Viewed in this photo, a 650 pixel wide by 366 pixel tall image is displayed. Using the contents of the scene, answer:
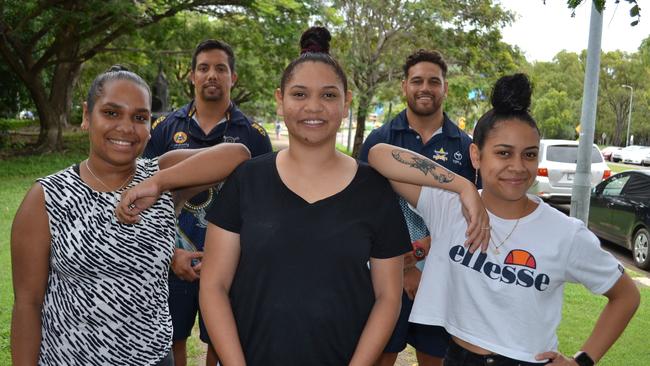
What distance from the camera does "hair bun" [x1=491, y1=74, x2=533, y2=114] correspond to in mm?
2459

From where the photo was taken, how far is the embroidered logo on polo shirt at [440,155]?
3.71 m

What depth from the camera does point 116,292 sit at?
214 centimetres

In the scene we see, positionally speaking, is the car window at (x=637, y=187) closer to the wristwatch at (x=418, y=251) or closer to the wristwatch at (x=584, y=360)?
the wristwatch at (x=418, y=251)

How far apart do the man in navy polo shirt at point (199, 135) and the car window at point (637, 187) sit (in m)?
8.01

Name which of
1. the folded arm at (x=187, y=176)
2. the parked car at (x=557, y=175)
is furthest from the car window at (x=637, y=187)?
the folded arm at (x=187, y=176)

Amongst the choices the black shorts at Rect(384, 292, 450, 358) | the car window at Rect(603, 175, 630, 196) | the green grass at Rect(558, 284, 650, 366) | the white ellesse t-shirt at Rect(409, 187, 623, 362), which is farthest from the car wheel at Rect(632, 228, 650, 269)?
the white ellesse t-shirt at Rect(409, 187, 623, 362)

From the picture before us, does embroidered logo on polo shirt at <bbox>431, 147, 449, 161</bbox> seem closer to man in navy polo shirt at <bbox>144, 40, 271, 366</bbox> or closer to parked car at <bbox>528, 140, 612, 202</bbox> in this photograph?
man in navy polo shirt at <bbox>144, 40, 271, 366</bbox>

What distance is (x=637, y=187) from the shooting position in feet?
31.8

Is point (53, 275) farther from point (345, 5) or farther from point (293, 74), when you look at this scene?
point (345, 5)

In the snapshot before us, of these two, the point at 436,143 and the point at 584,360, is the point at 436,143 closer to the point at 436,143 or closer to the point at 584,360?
the point at 436,143

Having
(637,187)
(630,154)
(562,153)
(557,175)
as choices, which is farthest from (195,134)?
(630,154)

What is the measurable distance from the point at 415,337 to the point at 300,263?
180cm

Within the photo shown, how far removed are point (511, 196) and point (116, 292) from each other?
1.67 metres

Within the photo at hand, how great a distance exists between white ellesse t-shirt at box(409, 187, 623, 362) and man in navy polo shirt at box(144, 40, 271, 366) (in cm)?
151
